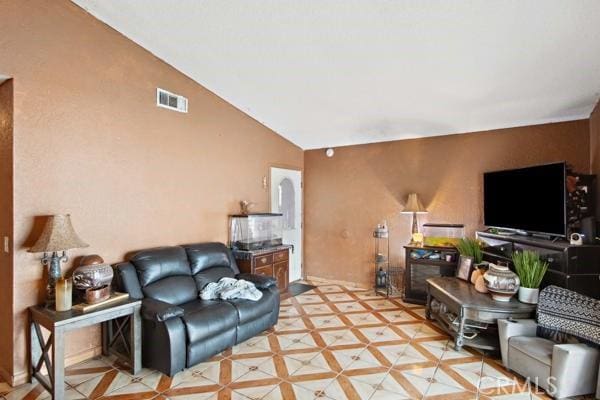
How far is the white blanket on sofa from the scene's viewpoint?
3260 millimetres

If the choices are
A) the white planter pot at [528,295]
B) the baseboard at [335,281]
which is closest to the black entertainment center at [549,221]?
the white planter pot at [528,295]

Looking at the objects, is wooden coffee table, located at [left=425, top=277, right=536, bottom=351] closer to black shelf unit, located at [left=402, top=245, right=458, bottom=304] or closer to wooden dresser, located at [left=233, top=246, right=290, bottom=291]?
black shelf unit, located at [left=402, top=245, right=458, bottom=304]

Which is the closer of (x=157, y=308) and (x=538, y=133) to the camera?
(x=157, y=308)

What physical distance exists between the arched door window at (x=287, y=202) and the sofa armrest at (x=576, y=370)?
12.7 ft

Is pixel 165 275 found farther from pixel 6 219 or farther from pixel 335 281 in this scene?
pixel 335 281

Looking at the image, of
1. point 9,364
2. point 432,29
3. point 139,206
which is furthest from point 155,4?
point 9,364

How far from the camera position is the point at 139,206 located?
3.38 metres

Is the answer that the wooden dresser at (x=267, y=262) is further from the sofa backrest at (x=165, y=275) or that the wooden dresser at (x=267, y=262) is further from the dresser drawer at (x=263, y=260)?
the sofa backrest at (x=165, y=275)

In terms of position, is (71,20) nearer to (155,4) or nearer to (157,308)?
(155,4)

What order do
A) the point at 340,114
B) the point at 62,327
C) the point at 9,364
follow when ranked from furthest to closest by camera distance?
1. the point at 340,114
2. the point at 9,364
3. the point at 62,327

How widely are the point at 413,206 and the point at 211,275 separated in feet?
9.41

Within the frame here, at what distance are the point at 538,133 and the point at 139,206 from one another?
4.64 meters

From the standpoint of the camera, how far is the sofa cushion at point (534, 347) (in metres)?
2.43

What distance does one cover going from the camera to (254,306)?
3242 millimetres
